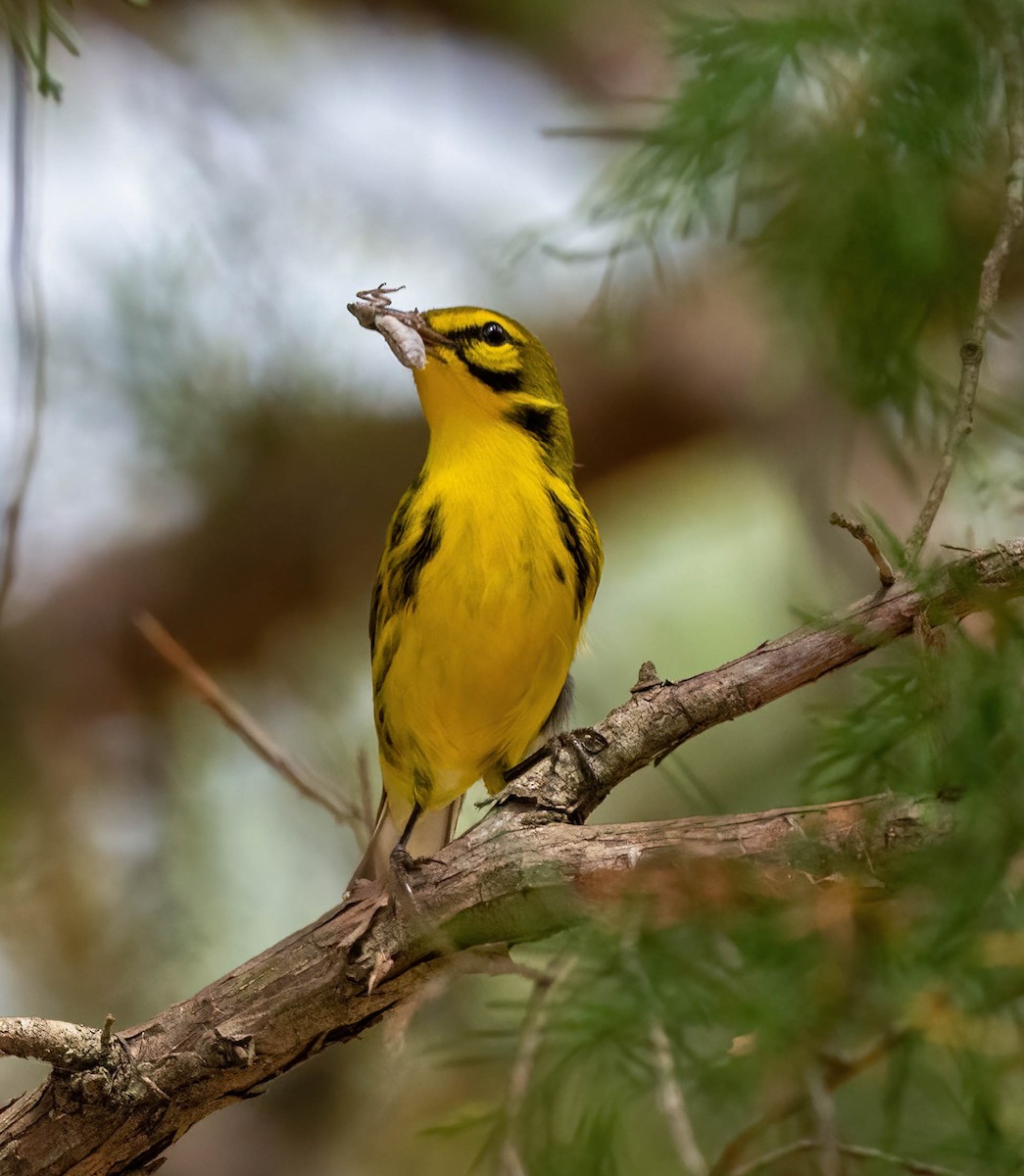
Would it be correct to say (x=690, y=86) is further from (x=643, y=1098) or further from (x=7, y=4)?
(x=643, y=1098)

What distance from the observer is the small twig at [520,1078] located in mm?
1901

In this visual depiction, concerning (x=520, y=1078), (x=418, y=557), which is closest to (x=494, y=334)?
(x=418, y=557)

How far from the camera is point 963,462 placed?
282 centimetres

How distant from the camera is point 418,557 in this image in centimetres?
337

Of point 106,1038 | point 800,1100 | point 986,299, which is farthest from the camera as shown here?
point 106,1038

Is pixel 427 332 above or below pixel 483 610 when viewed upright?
above

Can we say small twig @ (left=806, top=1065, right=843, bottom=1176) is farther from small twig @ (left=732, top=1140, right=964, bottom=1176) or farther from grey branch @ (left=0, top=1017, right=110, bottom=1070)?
grey branch @ (left=0, top=1017, right=110, bottom=1070)

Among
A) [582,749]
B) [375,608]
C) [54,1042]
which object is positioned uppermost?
[375,608]

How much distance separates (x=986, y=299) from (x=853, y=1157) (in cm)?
128

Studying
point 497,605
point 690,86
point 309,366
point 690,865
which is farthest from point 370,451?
point 690,865

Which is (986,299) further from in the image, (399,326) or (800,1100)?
(399,326)

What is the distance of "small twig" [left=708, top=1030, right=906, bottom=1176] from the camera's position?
1.81 metres

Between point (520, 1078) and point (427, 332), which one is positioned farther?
point (427, 332)

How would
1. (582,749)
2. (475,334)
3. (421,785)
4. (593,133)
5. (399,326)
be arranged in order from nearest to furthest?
(582,749), (593,133), (399,326), (475,334), (421,785)
